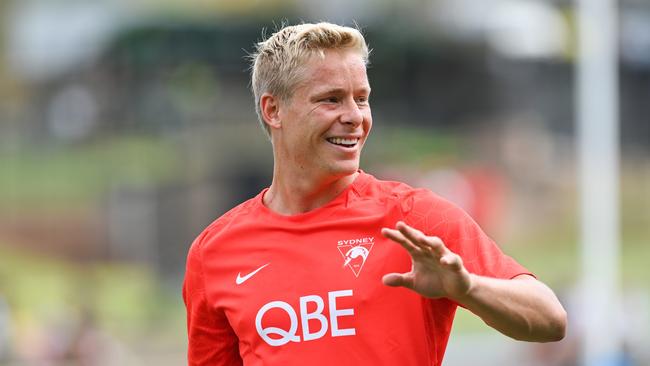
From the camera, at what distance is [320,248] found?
4199 millimetres

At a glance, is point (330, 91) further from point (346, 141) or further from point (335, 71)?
point (346, 141)

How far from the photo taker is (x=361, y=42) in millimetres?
4215

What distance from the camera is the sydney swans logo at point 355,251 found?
162 inches

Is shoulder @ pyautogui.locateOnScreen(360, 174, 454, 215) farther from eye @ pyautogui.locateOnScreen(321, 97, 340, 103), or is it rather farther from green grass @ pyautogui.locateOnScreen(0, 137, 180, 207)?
green grass @ pyautogui.locateOnScreen(0, 137, 180, 207)

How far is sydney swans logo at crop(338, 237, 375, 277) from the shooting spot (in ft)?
13.5

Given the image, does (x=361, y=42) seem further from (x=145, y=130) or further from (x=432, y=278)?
(x=145, y=130)

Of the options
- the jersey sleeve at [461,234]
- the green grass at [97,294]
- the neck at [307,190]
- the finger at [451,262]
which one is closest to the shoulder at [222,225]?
the neck at [307,190]

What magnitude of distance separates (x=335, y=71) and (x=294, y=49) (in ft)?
0.57

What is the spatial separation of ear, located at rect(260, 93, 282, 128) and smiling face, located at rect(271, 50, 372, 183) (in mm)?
108

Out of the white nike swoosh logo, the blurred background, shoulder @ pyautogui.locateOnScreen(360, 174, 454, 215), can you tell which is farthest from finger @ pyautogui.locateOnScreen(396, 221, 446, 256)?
the blurred background

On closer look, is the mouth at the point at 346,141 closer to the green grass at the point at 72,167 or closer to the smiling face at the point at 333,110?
the smiling face at the point at 333,110

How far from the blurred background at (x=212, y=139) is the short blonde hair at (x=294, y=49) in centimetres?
1251

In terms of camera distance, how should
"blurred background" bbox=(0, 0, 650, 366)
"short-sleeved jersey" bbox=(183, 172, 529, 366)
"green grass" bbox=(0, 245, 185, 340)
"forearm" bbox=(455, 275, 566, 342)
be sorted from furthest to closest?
"blurred background" bbox=(0, 0, 650, 366), "green grass" bbox=(0, 245, 185, 340), "short-sleeved jersey" bbox=(183, 172, 529, 366), "forearm" bbox=(455, 275, 566, 342)

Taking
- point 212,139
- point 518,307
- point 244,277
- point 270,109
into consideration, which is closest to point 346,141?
point 270,109
